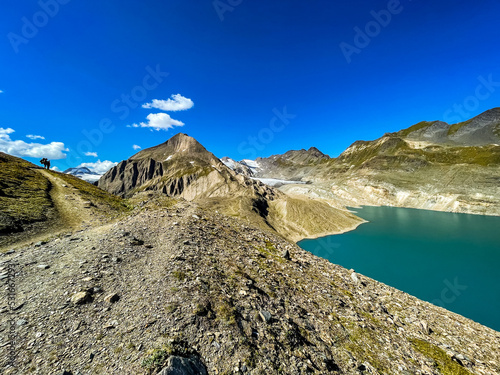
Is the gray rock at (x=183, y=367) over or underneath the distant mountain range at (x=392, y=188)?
underneath

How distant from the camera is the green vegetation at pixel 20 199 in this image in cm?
2198

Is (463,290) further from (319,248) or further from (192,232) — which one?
(192,232)

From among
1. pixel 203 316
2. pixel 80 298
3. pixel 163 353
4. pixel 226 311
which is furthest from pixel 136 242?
pixel 163 353

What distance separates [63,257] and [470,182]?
662 feet

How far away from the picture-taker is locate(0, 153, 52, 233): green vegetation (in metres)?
22.0

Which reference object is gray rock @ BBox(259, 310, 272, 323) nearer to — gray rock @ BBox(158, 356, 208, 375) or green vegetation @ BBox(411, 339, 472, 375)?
gray rock @ BBox(158, 356, 208, 375)

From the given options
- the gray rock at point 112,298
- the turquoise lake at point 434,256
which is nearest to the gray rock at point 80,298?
the gray rock at point 112,298

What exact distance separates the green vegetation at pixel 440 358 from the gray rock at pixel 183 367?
15.2m

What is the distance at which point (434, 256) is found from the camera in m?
64.3

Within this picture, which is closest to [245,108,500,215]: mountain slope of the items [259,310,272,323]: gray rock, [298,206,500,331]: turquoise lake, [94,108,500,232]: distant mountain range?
[94,108,500,232]: distant mountain range

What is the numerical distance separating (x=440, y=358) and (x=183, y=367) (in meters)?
17.0

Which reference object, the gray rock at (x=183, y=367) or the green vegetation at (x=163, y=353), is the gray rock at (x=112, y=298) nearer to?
the green vegetation at (x=163, y=353)

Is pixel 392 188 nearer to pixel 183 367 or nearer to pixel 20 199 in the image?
pixel 183 367

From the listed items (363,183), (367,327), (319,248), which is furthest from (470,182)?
(367,327)
